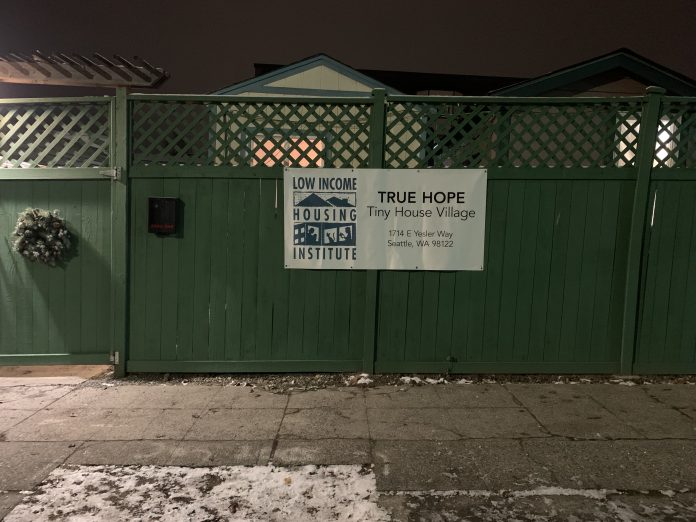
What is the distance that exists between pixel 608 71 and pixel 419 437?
8.95 metres

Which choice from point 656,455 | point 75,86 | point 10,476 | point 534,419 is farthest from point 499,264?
point 75,86

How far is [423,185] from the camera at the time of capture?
469cm

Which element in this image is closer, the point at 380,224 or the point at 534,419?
the point at 534,419

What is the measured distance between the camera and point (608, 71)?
31.5 ft

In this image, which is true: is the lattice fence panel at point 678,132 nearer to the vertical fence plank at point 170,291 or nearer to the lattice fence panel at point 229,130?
the lattice fence panel at point 229,130

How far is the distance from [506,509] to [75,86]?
12.3 metres

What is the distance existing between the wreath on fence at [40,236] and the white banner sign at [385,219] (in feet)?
6.99

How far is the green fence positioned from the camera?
4.68 meters

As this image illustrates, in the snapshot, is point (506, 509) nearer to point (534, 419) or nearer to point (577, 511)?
point (577, 511)

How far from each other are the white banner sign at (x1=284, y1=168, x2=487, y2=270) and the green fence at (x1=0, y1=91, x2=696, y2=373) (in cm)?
12

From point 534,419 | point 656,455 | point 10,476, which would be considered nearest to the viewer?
point 10,476

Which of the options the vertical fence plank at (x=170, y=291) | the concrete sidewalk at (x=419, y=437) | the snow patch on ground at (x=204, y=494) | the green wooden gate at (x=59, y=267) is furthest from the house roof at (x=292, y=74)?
the snow patch on ground at (x=204, y=494)

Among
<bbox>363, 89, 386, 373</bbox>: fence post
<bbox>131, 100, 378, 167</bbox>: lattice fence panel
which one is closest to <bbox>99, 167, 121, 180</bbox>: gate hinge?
<bbox>131, 100, 378, 167</bbox>: lattice fence panel

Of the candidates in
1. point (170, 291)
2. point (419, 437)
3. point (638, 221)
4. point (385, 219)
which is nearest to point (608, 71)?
point (638, 221)
